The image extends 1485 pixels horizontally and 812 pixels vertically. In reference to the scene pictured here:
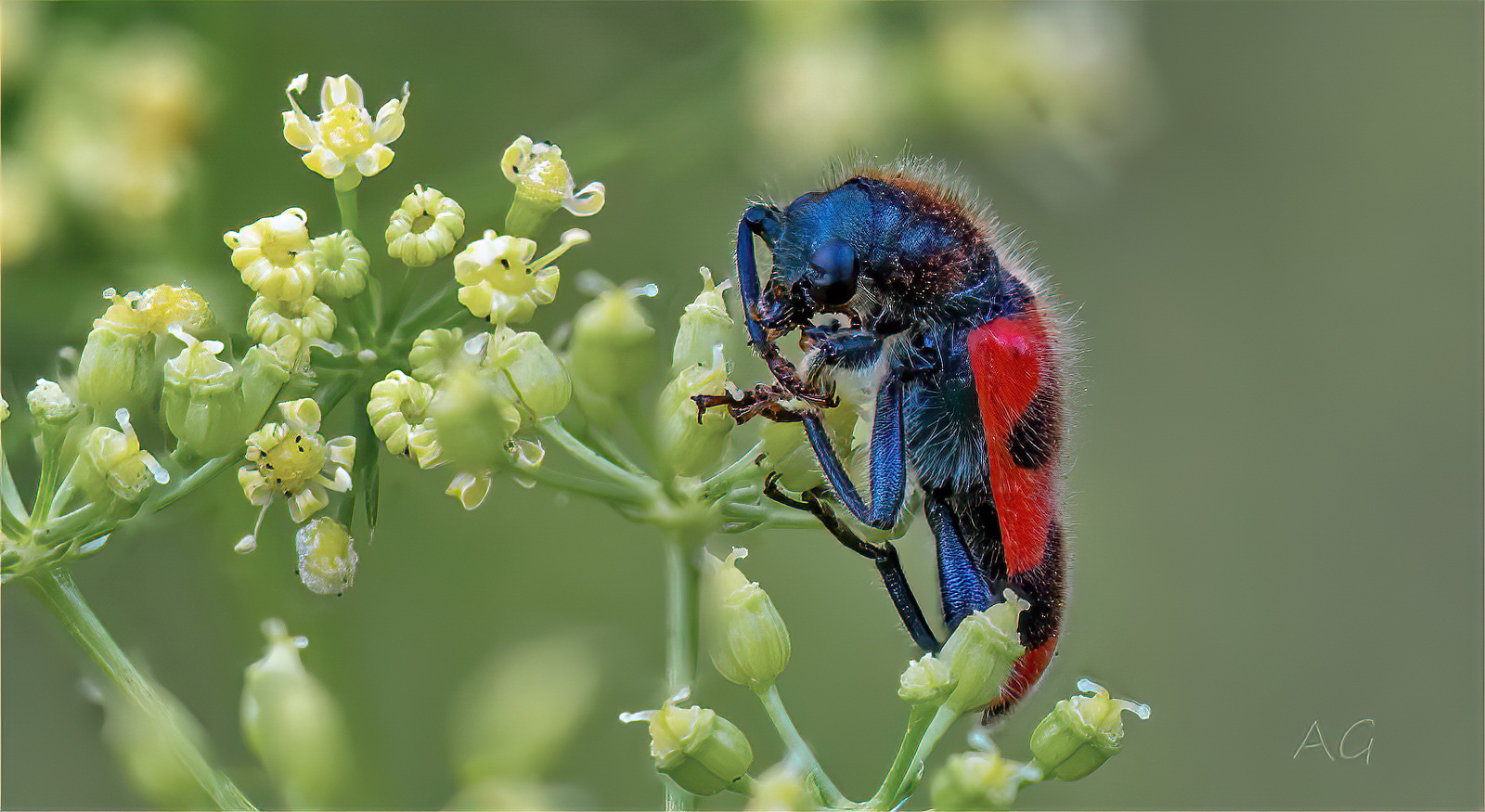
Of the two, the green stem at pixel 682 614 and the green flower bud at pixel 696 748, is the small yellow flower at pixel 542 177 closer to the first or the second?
the green stem at pixel 682 614

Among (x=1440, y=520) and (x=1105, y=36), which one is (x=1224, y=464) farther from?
(x=1105, y=36)

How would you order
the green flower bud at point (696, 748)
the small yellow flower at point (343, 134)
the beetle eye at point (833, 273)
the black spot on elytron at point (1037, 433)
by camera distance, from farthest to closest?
the black spot on elytron at point (1037, 433) < the beetle eye at point (833, 273) < the small yellow flower at point (343, 134) < the green flower bud at point (696, 748)

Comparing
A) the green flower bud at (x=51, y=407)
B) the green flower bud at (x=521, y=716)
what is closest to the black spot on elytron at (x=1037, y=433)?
the green flower bud at (x=521, y=716)

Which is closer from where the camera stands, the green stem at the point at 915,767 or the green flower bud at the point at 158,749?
the green flower bud at the point at 158,749

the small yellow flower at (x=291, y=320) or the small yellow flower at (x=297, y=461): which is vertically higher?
the small yellow flower at (x=291, y=320)

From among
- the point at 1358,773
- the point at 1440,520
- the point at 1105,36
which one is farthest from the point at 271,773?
the point at 1440,520

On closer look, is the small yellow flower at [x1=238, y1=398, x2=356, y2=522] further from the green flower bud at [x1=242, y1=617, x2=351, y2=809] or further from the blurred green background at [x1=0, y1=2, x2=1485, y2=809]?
the green flower bud at [x1=242, y1=617, x2=351, y2=809]
